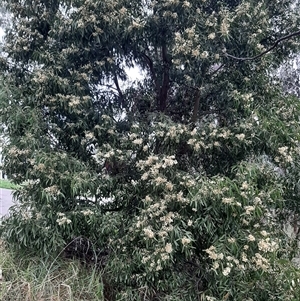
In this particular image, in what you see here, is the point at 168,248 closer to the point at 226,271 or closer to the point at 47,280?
the point at 226,271

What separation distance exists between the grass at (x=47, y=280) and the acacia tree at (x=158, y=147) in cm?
18

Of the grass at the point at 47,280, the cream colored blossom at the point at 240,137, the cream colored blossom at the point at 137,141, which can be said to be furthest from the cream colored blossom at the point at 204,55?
the grass at the point at 47,280

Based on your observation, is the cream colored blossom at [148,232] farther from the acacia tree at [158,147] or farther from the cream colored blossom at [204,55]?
the cream colored blossom at [204,55]

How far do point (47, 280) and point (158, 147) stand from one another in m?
1.62

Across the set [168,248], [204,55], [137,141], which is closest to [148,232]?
[168,248]

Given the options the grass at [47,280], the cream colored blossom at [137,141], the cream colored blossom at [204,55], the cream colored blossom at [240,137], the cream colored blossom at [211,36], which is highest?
the cream colored blossom at [211,36]

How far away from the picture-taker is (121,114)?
4020mm

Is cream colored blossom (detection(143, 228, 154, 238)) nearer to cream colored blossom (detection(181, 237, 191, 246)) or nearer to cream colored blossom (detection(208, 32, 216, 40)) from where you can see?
cream colored blossom (detection(181, 237, 191, 246))

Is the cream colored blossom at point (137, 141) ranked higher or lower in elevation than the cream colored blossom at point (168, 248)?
higher

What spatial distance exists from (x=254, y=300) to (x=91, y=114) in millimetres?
2295

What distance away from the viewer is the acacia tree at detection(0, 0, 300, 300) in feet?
9.78

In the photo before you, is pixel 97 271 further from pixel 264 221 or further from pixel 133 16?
pixel 133 16

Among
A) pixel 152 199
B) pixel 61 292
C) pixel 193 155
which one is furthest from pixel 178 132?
pixel 61 292

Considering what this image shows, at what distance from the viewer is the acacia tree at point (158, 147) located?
2980 mm
